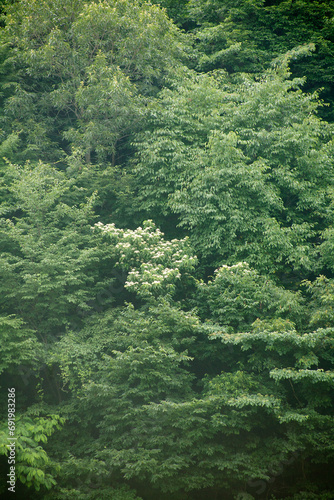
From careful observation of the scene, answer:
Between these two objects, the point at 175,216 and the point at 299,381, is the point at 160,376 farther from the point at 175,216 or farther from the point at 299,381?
the point at 175,216

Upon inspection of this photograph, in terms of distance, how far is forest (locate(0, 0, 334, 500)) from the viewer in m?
8.00

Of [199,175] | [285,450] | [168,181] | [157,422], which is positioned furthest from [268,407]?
[168,181]

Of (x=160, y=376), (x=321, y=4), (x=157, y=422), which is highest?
(x=321, y=4)

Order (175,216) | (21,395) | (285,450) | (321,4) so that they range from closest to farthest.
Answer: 1. (285,450)
2. (21,395)
3. (175,216)
4. (321,4)

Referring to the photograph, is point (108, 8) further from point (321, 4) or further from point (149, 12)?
point (321, 4)

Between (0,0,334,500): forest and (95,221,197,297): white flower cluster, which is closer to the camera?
(0,0,334,500): forest

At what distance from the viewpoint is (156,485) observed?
308 inches

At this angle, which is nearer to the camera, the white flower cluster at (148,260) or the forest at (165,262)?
the forest at (165,262)

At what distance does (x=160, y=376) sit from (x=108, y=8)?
11.7 m


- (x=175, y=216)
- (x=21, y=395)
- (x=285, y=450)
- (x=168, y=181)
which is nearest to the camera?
(x=285, y=450)

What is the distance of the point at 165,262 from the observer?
10773 mm

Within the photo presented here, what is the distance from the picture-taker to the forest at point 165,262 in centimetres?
800

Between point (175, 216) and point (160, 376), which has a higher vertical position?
point (175, 216)

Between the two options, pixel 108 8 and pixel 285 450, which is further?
pixel 108 8
